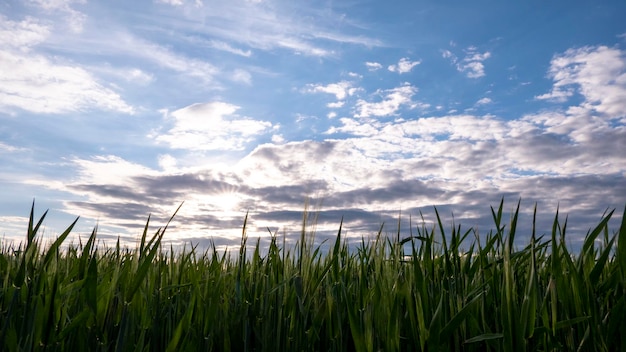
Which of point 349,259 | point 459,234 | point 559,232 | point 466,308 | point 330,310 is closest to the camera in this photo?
point 466,308

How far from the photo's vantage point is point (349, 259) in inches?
114

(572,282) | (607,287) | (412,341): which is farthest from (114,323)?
(607,287)

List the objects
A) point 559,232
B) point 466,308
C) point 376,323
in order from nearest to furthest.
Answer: point 466,308
point 376,323
point 559,232

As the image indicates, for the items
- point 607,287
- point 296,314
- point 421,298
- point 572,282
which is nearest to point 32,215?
point 296,314

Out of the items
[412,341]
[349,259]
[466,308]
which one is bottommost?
[412,341]

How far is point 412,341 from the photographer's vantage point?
6.42 feet

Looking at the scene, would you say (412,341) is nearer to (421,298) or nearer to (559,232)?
(421,298)

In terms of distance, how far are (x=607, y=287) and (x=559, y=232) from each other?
0.28m

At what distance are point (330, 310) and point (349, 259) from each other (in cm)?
91

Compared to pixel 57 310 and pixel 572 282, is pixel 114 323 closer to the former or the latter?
pixel 57 310

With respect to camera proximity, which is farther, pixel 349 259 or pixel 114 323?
pixel 349 259

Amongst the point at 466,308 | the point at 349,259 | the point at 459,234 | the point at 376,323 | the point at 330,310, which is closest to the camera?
the point at 466,308

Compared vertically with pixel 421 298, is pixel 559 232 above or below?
above

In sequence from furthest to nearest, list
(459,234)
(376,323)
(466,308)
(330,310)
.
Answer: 1. (459,234)
2. (330,310)
3. (376,323)
4. (466,308)
